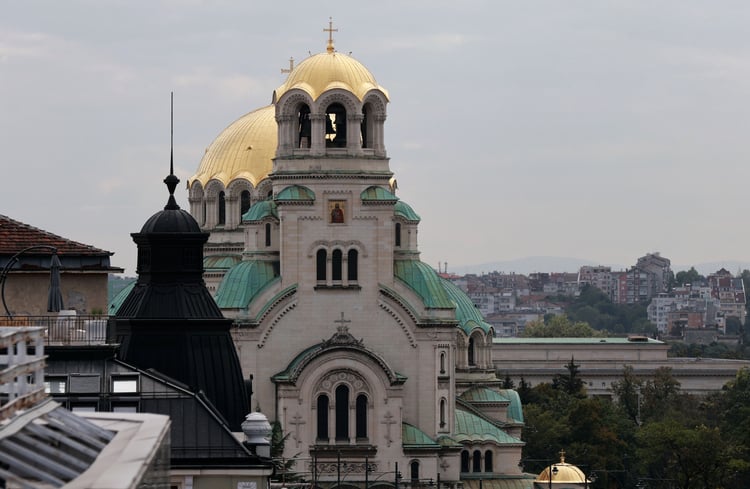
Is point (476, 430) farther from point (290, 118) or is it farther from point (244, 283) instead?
point (290, 118)

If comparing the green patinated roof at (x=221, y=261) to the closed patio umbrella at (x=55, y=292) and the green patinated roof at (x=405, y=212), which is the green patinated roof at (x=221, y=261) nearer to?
the green patinated roof at (x=405, y=212)

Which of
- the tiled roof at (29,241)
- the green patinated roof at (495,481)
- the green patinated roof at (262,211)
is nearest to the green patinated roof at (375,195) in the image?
the green patinated roof at (262,211)

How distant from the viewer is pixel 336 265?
100812 mm

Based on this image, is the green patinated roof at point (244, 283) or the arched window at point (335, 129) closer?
the green patinated roof at point (244, 283)

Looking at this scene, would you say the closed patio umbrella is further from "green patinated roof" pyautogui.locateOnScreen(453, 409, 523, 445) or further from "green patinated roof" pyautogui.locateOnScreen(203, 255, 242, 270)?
"green patinated roof" pyautogui.locateOnScreen(203, 255, 242, 270)

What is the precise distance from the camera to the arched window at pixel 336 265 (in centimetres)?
10050

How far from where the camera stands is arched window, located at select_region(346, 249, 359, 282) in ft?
330

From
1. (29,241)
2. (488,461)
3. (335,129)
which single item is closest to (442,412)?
(488,461)

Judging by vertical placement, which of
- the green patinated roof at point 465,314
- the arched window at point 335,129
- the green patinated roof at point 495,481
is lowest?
the green patinated roof at point 495,481

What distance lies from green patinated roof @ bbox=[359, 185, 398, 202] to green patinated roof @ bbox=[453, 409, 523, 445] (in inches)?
396

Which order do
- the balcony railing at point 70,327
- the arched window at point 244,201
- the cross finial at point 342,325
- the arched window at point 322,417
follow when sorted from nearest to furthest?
the balcony railing at point 70,327
the arched window at point 322,417
the cross finial at point 342,325
the arched window at point 244,201

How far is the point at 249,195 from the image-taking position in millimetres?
117125

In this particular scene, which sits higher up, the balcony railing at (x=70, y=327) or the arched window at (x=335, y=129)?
the arched window at (x=335, y=129)

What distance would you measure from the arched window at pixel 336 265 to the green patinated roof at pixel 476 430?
857cm
